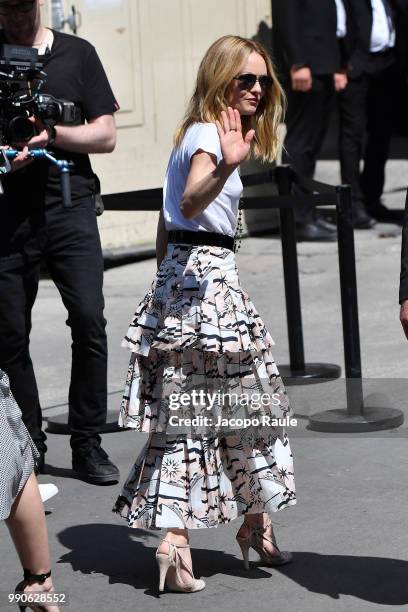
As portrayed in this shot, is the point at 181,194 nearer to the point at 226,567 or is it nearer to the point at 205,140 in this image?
the point at 205,140

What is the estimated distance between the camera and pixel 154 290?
4.53m

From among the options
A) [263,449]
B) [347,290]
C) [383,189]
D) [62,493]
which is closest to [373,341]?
[347,290]

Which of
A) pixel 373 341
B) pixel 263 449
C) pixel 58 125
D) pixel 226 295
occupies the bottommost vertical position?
pixel 373 341

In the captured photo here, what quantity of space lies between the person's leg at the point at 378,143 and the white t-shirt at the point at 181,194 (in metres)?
6.82

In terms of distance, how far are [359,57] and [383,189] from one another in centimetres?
159

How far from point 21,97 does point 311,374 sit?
2664mm

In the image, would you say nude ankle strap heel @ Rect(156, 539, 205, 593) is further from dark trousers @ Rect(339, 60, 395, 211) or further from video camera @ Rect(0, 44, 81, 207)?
dark trousers @ Rect(339, 60, 395, 211)

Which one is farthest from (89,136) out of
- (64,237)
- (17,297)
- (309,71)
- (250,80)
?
(309,71)

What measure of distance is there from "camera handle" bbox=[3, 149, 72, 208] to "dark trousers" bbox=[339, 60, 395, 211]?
5.90 m

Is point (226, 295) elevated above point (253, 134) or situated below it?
below

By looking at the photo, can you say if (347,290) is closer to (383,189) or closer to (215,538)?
(215,538)

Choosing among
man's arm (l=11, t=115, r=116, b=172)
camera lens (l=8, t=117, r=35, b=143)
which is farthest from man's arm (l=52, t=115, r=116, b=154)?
camera lens (l=8, t=117, r=35, b=143)

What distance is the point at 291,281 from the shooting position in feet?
23.2

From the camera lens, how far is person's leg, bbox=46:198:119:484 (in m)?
5.44
